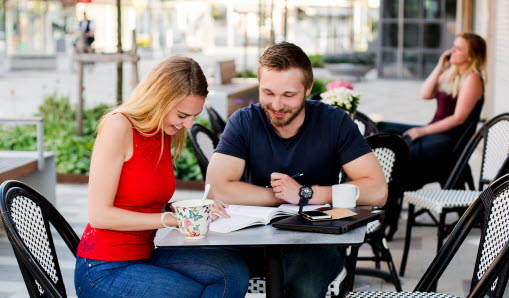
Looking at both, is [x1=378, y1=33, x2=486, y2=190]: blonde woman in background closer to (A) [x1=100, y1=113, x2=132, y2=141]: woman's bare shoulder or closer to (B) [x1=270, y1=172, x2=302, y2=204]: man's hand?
(B) [x1=270, y1=172, x2=302, y2=204]: man's hand

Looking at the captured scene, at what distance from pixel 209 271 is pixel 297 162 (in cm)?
69

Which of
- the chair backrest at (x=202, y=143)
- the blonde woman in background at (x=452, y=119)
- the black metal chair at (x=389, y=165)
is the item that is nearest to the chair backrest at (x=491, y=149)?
the blonde woman in background at (x=452, y=119)

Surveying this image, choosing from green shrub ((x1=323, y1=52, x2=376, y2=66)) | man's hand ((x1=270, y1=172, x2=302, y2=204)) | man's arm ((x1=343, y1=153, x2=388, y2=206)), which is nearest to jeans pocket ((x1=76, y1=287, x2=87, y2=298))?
man's hand ((x1=270, y1=172, x2=302, y2=204))

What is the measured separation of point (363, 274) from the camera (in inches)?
178

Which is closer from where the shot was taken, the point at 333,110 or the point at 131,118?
the point at 131,118

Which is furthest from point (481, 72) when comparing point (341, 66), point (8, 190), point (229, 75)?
point (341, 66)

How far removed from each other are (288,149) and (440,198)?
66.0 inches

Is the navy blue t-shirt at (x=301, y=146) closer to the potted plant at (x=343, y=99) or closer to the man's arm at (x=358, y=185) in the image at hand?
the man's arm at (x=358, y=185)

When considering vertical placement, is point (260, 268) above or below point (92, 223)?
below

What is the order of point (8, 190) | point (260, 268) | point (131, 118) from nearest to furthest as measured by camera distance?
point (8, 190)
point (131, 118)
point (260, 268)

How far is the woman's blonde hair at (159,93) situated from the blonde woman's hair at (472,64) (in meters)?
3.39

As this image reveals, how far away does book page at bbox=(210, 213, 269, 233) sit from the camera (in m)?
2.50

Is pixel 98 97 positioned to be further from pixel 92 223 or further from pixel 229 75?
pixel 92 223

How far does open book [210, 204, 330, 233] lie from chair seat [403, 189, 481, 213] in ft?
5.43
